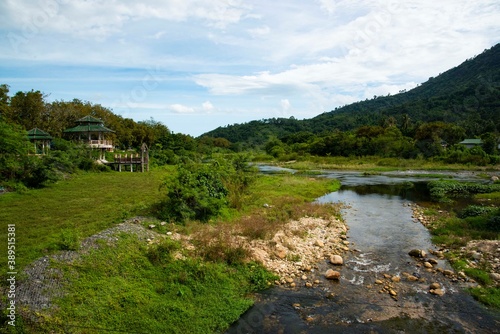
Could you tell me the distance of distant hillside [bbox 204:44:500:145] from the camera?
308ft

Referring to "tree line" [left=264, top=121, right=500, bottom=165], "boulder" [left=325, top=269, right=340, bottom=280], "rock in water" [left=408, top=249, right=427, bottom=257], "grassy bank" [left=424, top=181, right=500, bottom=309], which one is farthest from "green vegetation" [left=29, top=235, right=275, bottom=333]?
"tree line" [left=264, top=121, right=500, bottom=165]

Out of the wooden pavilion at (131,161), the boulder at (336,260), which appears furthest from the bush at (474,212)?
the wooden pavilion at (131,161)

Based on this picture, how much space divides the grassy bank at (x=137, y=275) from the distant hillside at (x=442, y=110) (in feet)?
Answer: 285

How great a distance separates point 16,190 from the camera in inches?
771

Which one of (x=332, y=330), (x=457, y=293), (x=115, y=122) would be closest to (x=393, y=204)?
(x=457, y=293)

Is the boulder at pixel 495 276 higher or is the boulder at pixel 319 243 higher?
the boulder at pixel 319 243

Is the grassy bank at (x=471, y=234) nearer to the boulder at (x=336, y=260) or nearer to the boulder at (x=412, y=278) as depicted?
the boulder at (x=412, y=278)

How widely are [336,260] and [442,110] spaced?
118 m

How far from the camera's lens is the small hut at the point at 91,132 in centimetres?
3878

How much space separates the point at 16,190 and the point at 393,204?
25959 millimetres

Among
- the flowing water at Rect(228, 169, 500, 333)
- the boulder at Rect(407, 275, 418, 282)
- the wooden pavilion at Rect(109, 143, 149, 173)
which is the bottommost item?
the flowing water at Rect(228, 169, 500, 333)

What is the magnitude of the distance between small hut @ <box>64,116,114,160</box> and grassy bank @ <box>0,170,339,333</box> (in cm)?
2415

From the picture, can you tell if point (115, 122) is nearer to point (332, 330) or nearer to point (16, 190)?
point (16, 190)

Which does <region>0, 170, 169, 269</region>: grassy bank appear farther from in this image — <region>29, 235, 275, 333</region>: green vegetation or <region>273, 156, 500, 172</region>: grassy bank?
<region>273, 156, 500, 172</region>: grassy bank
